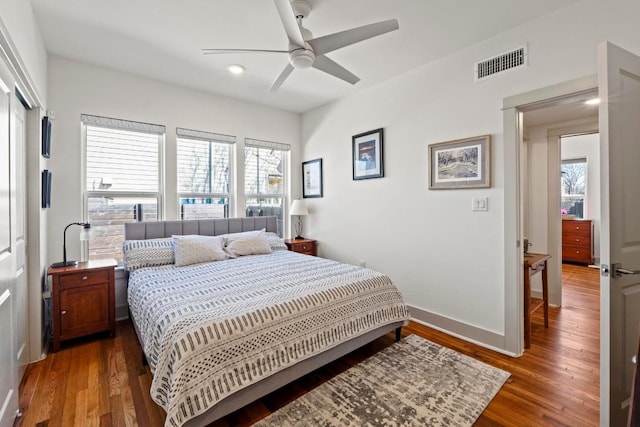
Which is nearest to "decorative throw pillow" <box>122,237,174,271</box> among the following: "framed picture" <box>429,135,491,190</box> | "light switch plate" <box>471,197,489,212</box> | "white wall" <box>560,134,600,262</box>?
"framed picture" <box>429,135,491,190</box>

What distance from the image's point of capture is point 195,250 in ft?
10.3

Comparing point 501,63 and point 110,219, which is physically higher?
point 501,63

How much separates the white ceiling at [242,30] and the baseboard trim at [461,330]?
2.63 metres

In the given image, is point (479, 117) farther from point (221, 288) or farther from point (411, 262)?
point (221, 288)

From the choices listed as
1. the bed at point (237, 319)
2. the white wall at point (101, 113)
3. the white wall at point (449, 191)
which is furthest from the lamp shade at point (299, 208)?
the bed at point (237, 319)

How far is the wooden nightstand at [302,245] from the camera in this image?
434cm

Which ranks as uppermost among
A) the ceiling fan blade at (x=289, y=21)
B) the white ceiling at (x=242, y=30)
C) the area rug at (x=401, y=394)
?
the white ceiling at (x=242, y=30)

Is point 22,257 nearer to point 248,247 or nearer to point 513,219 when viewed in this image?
point 248,247

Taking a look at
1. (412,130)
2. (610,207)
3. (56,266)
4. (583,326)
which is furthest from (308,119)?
(583,326)

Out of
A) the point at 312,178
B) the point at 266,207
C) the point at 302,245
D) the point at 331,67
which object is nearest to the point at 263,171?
the point at 266,207

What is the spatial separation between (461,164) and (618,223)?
4.63 feet

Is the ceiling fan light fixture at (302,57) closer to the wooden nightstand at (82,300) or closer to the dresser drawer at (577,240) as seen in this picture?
the wooden nightstand at (82,300)

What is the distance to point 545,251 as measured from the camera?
3713 mm

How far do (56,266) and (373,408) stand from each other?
9.87 feet
